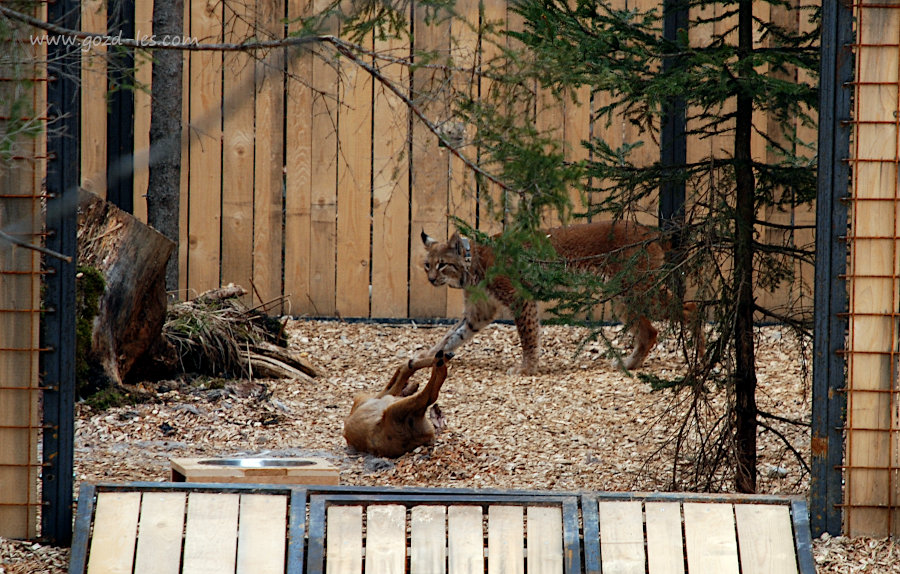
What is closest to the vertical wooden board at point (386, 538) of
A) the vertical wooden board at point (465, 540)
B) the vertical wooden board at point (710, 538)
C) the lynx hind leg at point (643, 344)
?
the vertical wooden board at point (465, 540)

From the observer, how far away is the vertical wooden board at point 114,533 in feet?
10.8

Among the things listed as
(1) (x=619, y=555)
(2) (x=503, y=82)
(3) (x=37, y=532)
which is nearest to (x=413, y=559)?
(1) (x=619, y=555)

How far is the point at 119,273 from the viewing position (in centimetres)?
585

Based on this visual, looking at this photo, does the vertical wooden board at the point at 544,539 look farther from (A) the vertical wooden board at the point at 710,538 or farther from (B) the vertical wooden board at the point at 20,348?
(B) the vertical wooden board at the point at 20,348

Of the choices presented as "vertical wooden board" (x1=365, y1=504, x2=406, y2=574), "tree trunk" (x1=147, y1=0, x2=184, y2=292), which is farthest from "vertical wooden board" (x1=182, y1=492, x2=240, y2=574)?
"tree trunk" (x1=147, y1=0, x2=184, y2=292)

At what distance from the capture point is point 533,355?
288 inches

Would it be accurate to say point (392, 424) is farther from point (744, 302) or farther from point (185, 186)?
point (185, 186)

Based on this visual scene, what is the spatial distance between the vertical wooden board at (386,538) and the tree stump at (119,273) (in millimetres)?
2879

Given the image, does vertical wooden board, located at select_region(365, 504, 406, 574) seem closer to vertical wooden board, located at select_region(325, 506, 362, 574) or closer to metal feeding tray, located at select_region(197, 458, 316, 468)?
vertical wooden board, located at select_region(325, 506, 362, 574)

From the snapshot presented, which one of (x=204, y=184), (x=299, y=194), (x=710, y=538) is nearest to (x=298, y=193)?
(x=299, y=194)

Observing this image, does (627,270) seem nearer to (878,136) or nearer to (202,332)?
(878,136)

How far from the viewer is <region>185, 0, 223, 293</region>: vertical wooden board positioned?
26.5 feet

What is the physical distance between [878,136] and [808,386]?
3018mm

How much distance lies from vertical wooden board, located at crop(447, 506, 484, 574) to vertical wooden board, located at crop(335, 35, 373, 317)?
16.0 ft
